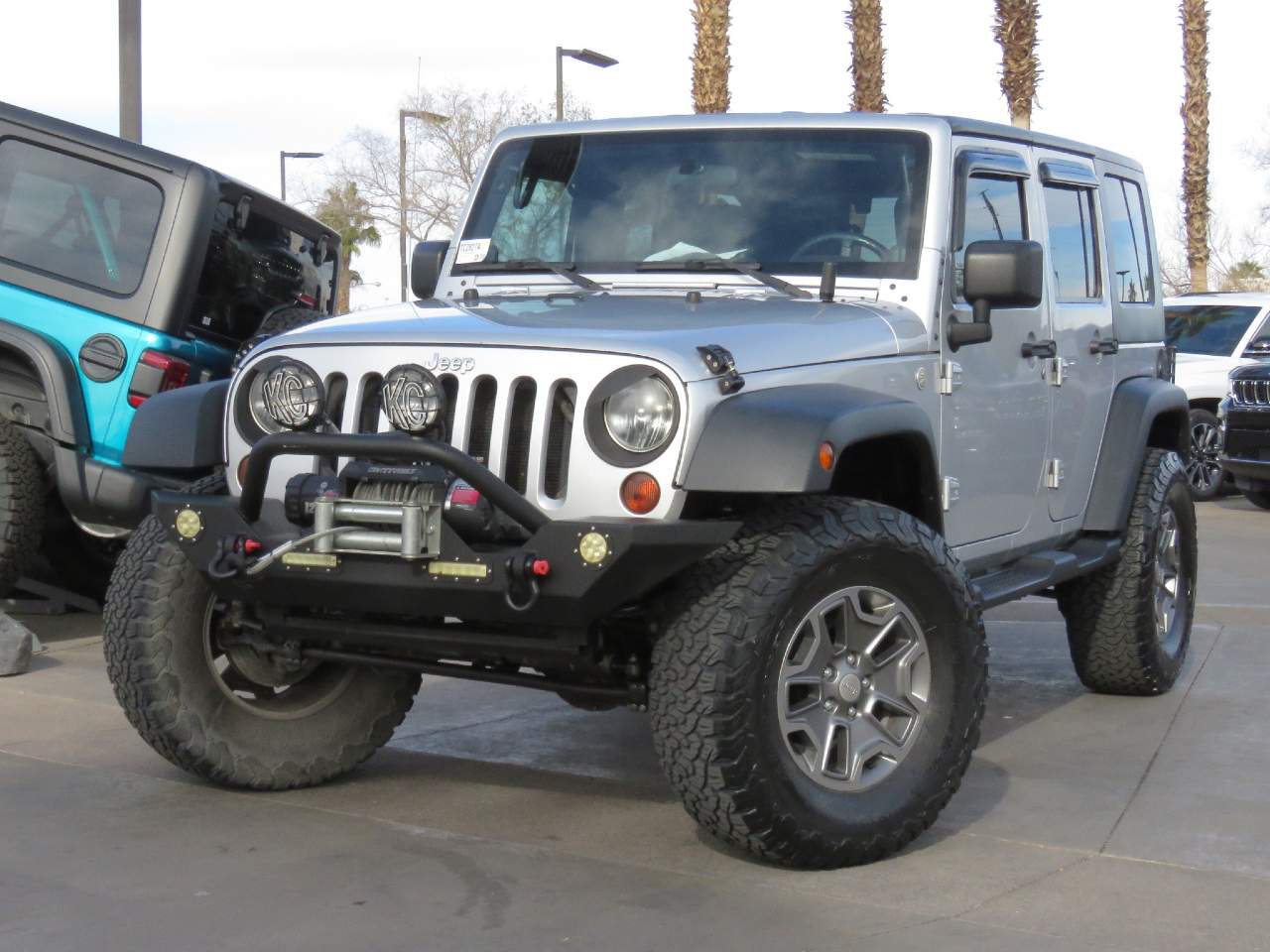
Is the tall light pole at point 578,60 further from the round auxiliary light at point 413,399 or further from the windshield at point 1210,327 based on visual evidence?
the round auxiliary light at point 413,399

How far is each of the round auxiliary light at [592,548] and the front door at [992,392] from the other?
65.6 inches

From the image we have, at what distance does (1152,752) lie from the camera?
5953 millimetres

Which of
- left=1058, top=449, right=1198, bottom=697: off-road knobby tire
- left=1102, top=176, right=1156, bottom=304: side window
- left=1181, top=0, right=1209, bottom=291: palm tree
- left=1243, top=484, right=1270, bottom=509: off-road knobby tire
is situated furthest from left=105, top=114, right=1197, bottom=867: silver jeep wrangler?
left=1181, top=0, right=1209, bottom=291: palm tree

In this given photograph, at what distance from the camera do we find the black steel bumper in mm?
4078

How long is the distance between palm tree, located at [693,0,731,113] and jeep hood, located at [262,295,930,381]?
602 inches

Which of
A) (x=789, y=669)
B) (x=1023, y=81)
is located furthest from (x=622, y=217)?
(x=1023, y=81)

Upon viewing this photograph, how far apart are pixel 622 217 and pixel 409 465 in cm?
172

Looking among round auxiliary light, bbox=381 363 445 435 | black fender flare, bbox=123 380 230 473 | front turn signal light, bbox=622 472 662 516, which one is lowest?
front turn signal light, bbox=622 472 662 516

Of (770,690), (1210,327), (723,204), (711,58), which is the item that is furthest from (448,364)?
(711,58)

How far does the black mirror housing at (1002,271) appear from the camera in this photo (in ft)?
17.1

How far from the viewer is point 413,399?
14.6ft

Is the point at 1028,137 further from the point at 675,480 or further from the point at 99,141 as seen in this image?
the point at 99,141

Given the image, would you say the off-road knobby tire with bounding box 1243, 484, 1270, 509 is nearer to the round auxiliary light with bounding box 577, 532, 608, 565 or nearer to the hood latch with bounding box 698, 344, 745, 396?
the hood latch with bounding box 698, 344, 745, 396

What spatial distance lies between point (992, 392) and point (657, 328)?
1639 millimetres
